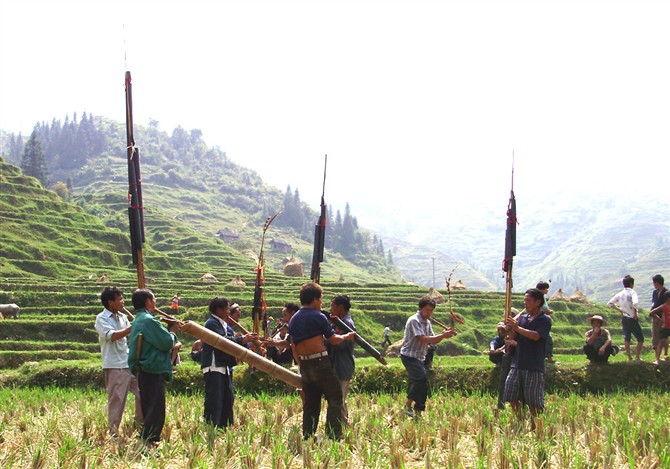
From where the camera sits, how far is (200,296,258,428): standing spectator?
359 inches

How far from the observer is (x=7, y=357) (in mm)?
27875

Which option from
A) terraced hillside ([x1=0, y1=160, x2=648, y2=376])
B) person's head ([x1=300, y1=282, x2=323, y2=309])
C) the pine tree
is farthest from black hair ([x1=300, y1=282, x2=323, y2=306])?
the pine tree

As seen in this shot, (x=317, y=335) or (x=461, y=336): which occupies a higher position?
(x=317, y=335)

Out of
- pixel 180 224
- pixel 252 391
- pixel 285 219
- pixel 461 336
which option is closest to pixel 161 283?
pixel 461 336

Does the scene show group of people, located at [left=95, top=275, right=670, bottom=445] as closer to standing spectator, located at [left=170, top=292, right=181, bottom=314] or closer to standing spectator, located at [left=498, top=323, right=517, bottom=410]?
standing spectator, located at [left=498, top=323, right=517, bottom=410]

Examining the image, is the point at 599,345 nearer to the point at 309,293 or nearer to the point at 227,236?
the point at 309,293

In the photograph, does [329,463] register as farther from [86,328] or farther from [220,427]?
[86,328]

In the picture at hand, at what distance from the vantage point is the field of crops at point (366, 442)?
6.50 metres

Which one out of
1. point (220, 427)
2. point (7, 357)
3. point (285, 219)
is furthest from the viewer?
point (285, 219)

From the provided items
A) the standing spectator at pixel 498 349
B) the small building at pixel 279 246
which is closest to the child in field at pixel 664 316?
the standing spectator at pixel 498 349

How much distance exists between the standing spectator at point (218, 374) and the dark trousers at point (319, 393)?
1.35 meters

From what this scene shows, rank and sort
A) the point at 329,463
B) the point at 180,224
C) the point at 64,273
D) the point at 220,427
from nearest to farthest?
the point at 329,463 < the point at 220,427 < the point at 64,273 < the point at 180,224

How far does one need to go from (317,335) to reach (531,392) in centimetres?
312

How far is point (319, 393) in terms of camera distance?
8391 mm
